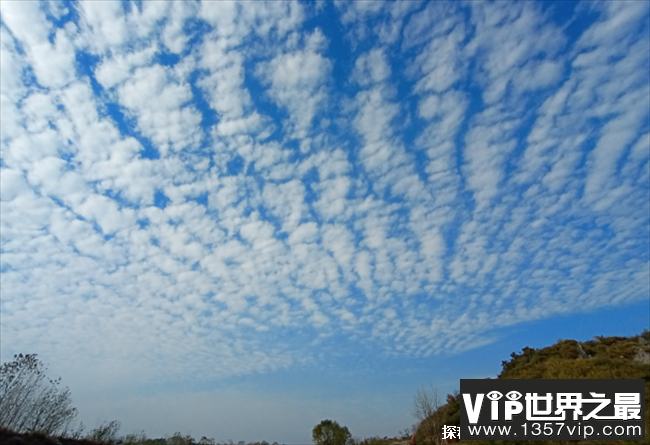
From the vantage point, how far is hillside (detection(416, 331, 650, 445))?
2462 centimetres

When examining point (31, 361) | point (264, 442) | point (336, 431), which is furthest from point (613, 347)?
point (31, 361)

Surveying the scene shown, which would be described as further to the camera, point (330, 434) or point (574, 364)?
point (330, 434)

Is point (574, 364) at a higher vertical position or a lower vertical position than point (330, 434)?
higher

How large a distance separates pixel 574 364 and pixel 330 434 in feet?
88.8

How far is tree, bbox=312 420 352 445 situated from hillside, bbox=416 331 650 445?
46.0 feet

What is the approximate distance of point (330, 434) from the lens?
4419cm

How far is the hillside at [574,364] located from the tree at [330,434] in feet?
46.0

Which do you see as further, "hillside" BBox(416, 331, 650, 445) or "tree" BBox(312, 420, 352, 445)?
"tree" BBox(312, 420, 352, 445)

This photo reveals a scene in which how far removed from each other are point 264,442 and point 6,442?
4621 centimetres

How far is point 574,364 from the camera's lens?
2703cm

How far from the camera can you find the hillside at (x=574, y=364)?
24625 millimetres

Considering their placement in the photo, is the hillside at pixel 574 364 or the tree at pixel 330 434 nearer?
the hillside at pixel 574 364

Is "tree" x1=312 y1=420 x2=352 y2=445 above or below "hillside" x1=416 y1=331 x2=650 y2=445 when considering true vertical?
below

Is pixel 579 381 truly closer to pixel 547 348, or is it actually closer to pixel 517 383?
pixel 517 383
